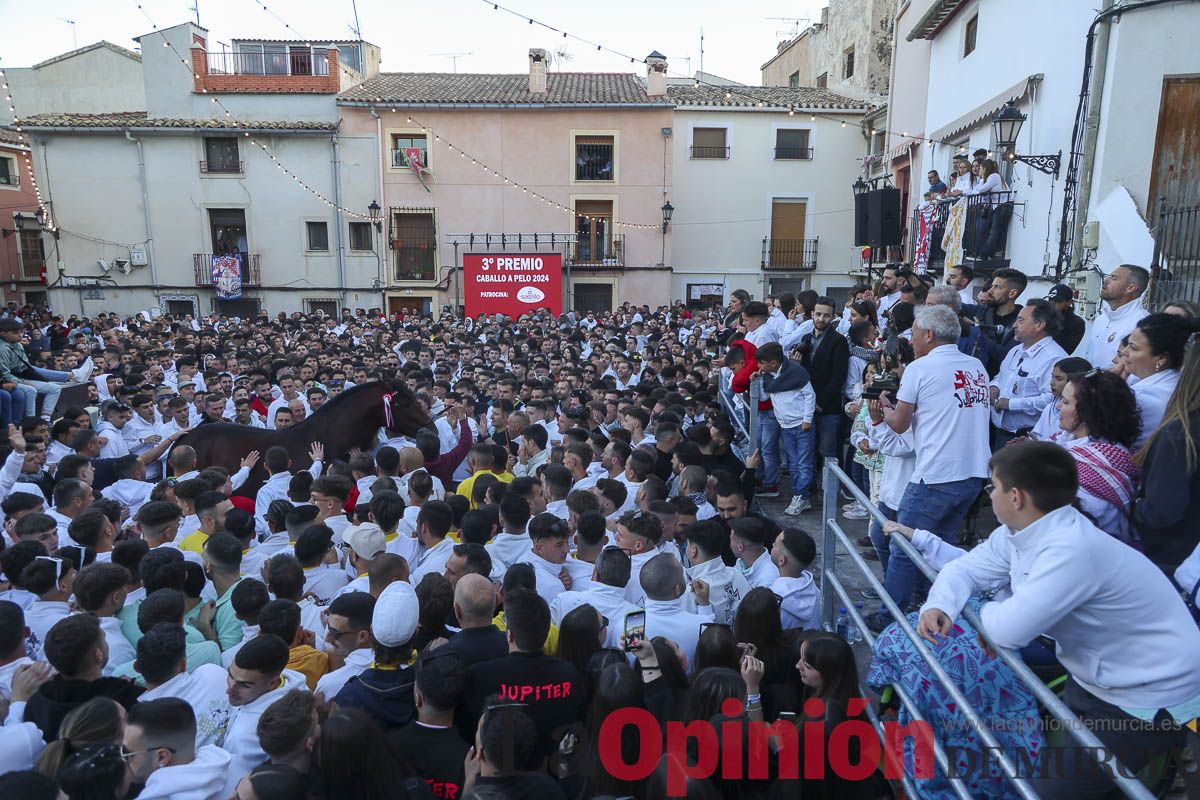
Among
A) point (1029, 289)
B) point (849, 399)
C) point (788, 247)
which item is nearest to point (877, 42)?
point (788, 247)

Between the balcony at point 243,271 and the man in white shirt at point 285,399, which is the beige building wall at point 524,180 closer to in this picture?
the balcony at point 243,271

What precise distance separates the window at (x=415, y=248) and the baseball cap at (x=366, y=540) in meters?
23.9

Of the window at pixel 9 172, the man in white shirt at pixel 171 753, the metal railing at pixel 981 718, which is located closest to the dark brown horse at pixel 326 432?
the man in white shirt at pixel 171 753

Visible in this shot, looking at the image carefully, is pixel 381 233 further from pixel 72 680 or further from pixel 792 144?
pixel 72 680

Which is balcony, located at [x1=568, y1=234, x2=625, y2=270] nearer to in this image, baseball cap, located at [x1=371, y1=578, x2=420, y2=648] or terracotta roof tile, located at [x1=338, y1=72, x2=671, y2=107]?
terracotta roof tile, located at [x1=338, y1=72, x2=671, y2=107]

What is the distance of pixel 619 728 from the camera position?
116 inches

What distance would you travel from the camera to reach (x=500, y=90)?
28.2m

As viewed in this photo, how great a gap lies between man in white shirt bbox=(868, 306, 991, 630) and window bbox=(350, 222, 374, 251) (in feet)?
83.9

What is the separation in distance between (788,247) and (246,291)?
19667mm

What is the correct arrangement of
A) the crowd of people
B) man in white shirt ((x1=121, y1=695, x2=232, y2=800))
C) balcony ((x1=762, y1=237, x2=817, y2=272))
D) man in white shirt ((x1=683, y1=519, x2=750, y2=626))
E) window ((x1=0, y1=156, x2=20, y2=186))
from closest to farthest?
the crowd of people, man in white shirt ((x1=121, y1=695, x2=232, y2=800)), man in white shirt ((x1=683, y1=519, x2=750, y2=626)), balcony ((x1=762, y1=237, x2=817, y2=272)), window ((x1=0, y1=156, x2=20, y2=186))

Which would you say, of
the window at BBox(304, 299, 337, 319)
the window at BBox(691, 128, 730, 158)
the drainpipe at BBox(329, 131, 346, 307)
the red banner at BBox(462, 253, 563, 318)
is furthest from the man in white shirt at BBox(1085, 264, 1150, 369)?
the window at BBox(304, 299, 337, 319)

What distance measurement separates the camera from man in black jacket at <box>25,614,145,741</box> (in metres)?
3.09

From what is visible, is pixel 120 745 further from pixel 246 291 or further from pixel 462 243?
pixel 246 291

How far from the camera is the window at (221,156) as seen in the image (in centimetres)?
2689
